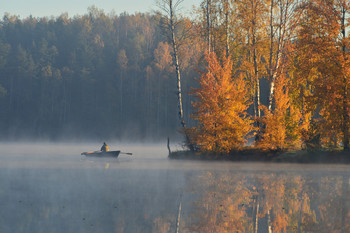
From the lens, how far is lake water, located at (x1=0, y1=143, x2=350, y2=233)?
10836 millimetres

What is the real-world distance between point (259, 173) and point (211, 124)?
1039 cm

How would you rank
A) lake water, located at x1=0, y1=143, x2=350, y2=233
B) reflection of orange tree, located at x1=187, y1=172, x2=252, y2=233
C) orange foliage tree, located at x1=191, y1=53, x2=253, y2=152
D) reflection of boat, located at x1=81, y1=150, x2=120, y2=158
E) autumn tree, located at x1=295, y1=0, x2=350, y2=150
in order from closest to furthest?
reflection of orange tree, located at x1=187, y1=172, x2=252, y2=233, lake water, located at x1=0, y1=143, x2=350, y2=233, autumn tree, located at x1=295, y1=0, x2=350, y2=150, orange foliage tree, located at x1=191, y1=53, x2=253, y2=152, reflection of boat, located at x1=81, y1=150, x2=120, y2=158

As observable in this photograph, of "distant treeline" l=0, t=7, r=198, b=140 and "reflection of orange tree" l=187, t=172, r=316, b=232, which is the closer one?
"reflection of orange tree" l=187, t=172, r=316, b=232

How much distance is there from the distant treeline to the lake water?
267 feet

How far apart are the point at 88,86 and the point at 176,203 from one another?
104432 millimetres

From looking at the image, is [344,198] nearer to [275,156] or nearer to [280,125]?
[280,125]

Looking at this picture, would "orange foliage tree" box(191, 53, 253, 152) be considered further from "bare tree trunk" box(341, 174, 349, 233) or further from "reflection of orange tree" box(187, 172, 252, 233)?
"reflection of orange tree" box(187, 172, 252, 233)

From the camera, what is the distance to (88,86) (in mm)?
115938

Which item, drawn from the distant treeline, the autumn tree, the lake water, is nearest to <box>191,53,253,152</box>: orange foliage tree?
the autumn tree

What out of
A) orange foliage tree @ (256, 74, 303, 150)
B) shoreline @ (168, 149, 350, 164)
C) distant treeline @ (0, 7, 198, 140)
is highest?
distant treeline @ (0, 7, 198, 140)

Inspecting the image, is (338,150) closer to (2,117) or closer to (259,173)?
A: (259,173)

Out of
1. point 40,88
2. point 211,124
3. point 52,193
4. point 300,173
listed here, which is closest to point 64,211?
point 52,193

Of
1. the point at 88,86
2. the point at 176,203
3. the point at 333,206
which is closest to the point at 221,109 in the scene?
the point at 176,203

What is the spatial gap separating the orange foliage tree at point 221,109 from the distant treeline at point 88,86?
6740cm
